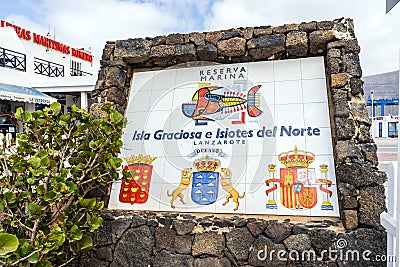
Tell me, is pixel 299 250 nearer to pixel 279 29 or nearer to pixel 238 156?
pixel 238 156

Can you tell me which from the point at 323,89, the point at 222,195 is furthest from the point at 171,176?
the point at 323,89

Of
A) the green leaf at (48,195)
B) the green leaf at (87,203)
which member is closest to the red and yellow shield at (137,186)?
the green leaf at (87,203)

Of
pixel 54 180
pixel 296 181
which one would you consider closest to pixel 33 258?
pixel 54 180

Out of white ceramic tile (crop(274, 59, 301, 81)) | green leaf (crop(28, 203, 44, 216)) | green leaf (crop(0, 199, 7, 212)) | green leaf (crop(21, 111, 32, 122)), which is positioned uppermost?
white ceramic tile (crop(274, 59, 301, 81))

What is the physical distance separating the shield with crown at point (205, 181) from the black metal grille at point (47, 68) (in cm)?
1275

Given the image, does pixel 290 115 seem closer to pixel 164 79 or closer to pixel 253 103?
pixel 253 103

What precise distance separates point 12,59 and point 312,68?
12.2 meters

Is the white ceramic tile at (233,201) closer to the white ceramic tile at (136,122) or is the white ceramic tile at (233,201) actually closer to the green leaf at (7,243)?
the white ceramic tile at (136,122)

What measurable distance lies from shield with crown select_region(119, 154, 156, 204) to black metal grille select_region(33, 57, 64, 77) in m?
12.3

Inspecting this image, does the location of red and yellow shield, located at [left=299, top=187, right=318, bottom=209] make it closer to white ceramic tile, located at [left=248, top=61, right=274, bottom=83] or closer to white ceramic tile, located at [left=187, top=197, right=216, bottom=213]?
white ceramic tile, located at [left=187, top=197, right=216, bottom=213]

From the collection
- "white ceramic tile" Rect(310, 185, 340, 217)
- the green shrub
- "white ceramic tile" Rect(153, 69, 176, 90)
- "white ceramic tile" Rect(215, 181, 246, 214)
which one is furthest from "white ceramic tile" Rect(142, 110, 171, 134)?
"white ceramic tile" Rect(310, 185, 340, 217)

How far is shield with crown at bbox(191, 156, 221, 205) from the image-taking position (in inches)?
125

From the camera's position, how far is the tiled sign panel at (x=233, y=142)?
9.98 ft

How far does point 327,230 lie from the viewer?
2.73m
